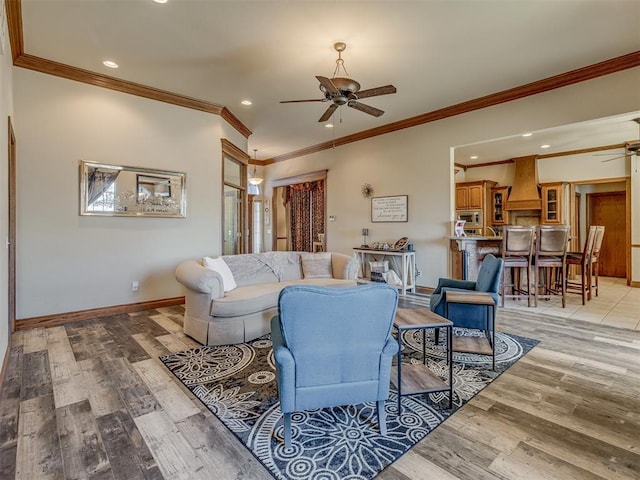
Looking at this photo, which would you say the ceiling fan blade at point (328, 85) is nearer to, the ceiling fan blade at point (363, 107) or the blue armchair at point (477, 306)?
the ceiling fan blade at point (363, 107)

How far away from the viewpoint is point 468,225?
8.31 metres

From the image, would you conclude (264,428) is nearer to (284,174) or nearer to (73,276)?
(73,276)

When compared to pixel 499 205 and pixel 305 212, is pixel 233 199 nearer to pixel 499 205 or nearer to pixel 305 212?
pixel 305 212

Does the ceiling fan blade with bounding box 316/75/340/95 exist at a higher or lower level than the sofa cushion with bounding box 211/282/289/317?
higher

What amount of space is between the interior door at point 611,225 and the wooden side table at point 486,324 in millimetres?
7101

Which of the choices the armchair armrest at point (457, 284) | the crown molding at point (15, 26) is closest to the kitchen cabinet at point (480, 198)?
the armchair armrest at point (457, 284)

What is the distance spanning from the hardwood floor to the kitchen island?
2091 millimetres

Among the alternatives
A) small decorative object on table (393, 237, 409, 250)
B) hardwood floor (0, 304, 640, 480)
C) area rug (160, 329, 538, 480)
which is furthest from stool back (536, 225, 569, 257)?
area rug (160, 329, 538, 480)

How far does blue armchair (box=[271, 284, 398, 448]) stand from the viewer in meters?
1.58

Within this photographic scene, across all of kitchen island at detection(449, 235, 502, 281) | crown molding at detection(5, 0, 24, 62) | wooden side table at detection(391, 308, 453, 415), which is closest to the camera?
wooden side table at detection(391, 308, 453, 415)

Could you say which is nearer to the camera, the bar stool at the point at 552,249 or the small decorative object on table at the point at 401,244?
the bar stool at the point at 552,249

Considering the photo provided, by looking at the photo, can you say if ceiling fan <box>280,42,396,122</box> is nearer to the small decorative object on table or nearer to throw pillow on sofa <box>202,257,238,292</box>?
throw pillow on sofa <box>202,257,238,292</box>

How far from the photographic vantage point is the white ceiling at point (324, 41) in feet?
9.35

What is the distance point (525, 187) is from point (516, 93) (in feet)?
12.7
